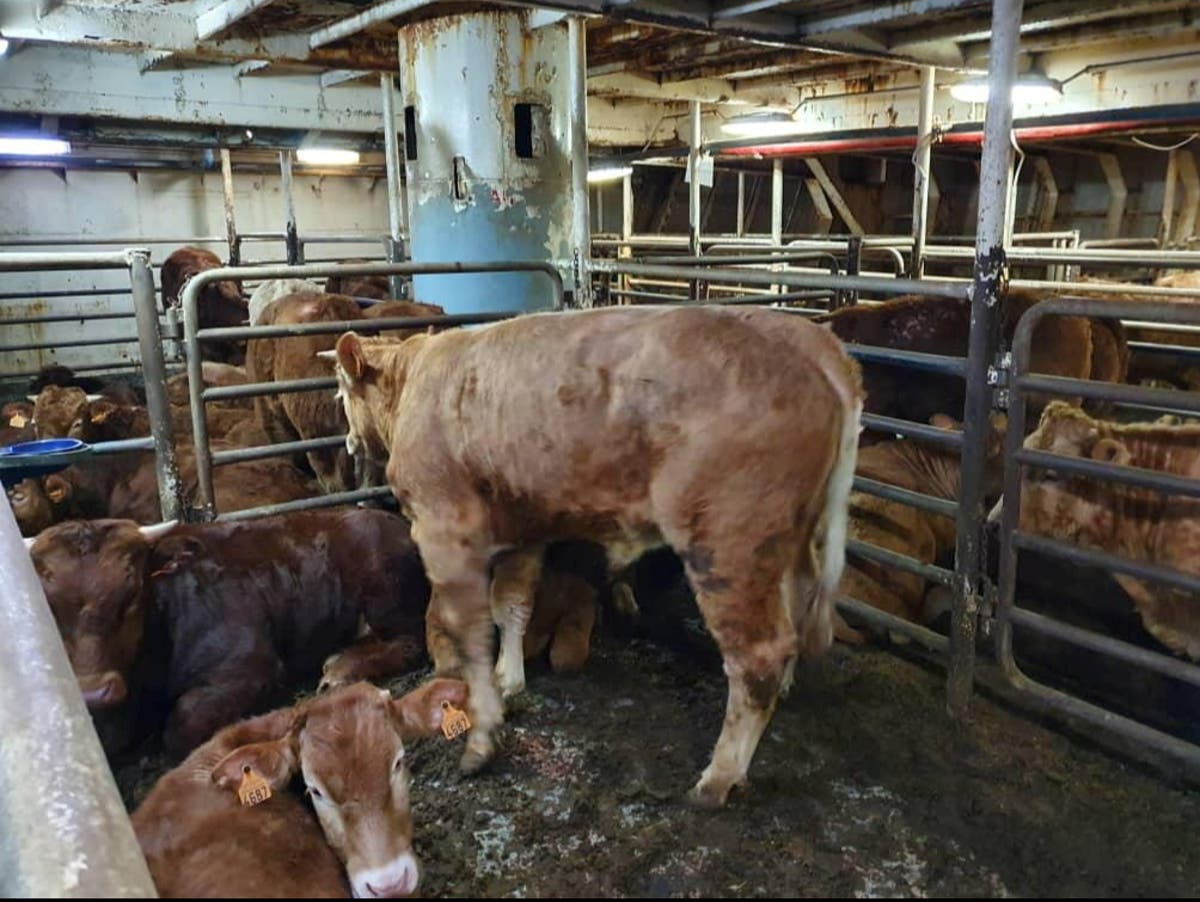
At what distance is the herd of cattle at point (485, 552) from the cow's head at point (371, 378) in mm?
11

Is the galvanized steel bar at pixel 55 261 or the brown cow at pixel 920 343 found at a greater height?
the galvanized steel bar at pixel 55 261

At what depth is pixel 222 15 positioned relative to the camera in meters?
5.86

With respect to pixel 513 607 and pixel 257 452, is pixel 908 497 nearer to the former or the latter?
pixel 513 607

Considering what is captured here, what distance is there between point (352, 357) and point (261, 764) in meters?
1.57

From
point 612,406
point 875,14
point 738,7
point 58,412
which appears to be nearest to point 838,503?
point 612,406

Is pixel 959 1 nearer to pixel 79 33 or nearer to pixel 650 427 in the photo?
pixel 650 427

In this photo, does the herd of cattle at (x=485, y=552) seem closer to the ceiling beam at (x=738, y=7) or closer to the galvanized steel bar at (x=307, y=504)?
the galvanized steel bar at (x=307, y=504)

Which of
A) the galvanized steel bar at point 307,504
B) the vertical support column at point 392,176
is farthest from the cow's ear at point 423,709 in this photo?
the vertical support column at point 392,176

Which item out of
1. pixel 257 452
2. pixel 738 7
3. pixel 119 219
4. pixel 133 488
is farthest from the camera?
pixel 119 219

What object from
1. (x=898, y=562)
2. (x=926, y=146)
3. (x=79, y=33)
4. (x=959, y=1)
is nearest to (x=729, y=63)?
(x=926, y=146)

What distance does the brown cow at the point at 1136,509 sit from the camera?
300 centimetres

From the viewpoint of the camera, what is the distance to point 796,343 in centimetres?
235

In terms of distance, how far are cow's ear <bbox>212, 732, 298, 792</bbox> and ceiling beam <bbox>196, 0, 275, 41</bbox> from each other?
4795 millimetres

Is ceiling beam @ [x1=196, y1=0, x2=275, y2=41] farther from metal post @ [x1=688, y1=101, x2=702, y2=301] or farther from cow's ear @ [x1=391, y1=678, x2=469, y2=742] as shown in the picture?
cow's ear @ [x1=391, y1=678, x2=469, y2=742]
